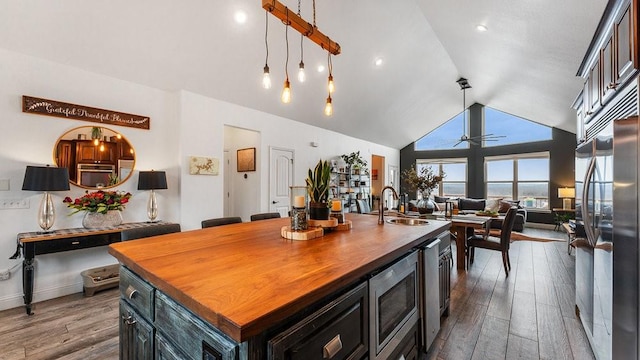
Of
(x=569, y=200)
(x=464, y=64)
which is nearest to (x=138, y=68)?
(x=464, y=64)

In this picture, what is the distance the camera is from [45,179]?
2.69m

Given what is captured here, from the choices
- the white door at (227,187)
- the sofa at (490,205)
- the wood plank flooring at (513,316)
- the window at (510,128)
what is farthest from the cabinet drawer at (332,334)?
the window at (510,128)

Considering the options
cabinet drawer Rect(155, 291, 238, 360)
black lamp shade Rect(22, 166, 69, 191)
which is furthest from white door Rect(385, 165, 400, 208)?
cabinet drawer Rect(155, 291, 238, 360)

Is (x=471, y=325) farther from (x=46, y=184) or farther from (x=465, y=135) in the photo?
(x=465, y=135)

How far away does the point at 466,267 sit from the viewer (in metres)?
3.98

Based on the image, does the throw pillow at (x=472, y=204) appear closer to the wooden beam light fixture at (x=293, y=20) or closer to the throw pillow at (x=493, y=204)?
the throw pillow at (x=493, y=204)

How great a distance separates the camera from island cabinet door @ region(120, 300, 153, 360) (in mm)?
1180

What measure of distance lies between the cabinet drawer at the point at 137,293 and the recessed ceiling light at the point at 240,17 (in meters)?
2.94

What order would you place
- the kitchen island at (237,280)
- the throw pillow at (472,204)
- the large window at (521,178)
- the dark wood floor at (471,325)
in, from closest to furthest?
the kitchen island at (237,280)
the dark wood floor at (471,325)
the throw pillow at (472,204)
the large window at (521,178)

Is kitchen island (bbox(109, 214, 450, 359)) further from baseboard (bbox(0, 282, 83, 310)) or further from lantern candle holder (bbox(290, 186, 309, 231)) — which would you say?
baseboard (bbox(0, 282, 83, 310))

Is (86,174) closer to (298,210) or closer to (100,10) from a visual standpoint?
(100,10)

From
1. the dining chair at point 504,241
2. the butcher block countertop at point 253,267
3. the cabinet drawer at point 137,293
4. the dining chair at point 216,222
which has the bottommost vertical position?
the dining chair at point 504,241

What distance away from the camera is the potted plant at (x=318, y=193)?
6.07ft

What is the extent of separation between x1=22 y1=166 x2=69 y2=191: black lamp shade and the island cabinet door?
83.6 inches
